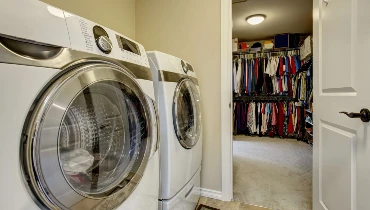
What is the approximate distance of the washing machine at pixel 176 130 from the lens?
0.99 meters

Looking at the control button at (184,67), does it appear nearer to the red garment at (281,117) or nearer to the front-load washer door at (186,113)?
the front-load washer door at (186,113)

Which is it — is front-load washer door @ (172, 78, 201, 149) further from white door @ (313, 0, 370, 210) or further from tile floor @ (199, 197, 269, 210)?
white door @ (313, 0, 370, 210)

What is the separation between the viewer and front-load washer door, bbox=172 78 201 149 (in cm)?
108

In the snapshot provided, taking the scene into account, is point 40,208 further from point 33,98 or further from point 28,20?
Answer: point 28,20

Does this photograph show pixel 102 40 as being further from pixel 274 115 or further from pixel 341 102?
pixel 274 115

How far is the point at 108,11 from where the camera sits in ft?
5.25

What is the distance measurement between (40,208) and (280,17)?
382cm

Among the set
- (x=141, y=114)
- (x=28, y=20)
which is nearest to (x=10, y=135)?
(x=28, y=20)

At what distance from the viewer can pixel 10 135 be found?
1.25 feet

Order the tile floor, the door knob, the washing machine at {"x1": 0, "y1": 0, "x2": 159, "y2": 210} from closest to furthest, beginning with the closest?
the washing machine at {"x1": 0, "y1": 0, "x2": 159, "y2": 210} < the door knob < the tile floor

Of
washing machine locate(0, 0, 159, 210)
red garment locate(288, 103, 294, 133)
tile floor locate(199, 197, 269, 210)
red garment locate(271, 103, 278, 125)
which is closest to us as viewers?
washing machine locate(0, 0, 159, 210)

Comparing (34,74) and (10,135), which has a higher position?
(34,74)

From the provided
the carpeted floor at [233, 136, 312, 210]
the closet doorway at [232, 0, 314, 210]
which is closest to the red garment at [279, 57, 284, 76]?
the closet doorway at [232, 0, 314, 210]

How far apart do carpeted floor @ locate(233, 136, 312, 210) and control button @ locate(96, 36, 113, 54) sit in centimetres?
156
